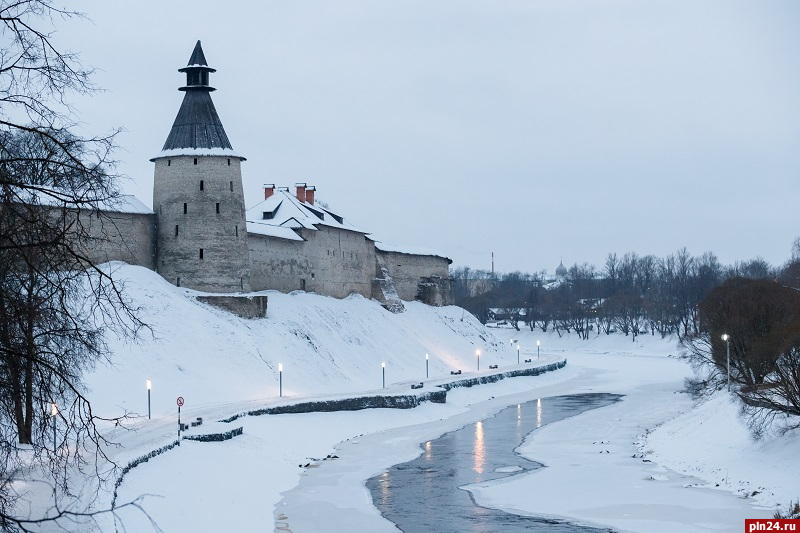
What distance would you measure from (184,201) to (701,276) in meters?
76.0

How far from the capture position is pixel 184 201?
45.8 meters

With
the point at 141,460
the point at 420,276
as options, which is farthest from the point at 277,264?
the point at 141,460

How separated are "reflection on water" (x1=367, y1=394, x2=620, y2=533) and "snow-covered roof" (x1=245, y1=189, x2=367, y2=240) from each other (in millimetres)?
17715

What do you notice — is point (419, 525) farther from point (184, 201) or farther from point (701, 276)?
point (701, 276)

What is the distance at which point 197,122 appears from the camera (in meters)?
→ 46.8

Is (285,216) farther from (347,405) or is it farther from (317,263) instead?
(347,405)

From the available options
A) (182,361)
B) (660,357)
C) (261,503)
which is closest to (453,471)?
(261,503)

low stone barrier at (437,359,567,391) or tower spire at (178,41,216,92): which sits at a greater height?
tower spire at (178,41,216,92)

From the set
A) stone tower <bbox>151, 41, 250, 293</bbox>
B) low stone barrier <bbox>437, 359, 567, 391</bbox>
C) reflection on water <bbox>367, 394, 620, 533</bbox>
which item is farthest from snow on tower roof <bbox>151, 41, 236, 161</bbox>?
reflection on water <bbox>367, 394, 620, 533</bbox>

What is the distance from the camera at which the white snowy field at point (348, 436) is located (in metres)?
21.8

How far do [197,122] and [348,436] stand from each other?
18799mm

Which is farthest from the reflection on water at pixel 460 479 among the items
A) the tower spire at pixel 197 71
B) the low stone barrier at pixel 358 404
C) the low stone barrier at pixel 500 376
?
the tower spire at pixel 197 71

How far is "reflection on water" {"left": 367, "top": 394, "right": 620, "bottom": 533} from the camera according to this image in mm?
20766

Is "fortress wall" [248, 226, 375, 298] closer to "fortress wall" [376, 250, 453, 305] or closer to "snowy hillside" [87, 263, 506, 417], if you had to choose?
"snowy hillside" [87, 263, 506, 417]
